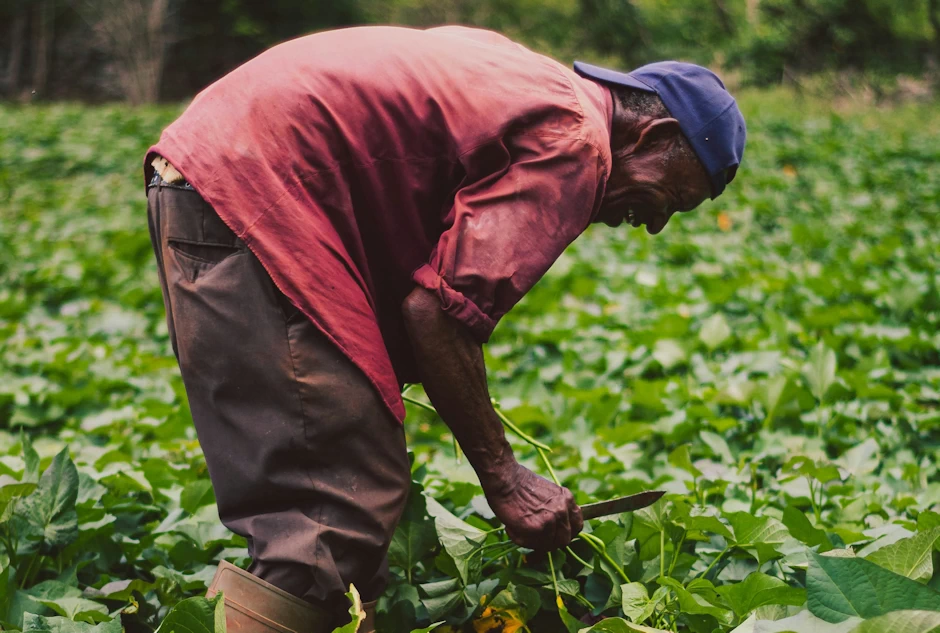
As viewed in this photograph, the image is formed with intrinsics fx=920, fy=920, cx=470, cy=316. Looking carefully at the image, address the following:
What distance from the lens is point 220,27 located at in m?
17.2

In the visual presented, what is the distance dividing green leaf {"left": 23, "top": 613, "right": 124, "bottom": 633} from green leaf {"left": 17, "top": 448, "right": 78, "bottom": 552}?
38cm

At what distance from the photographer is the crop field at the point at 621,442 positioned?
6.37 ft

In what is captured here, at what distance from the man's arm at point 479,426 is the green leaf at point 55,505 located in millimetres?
976

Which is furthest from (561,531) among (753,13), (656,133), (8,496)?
(753,13)

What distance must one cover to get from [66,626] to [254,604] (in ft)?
1.34

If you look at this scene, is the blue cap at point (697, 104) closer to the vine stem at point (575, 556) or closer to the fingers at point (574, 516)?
the fingers at point (574, 516)

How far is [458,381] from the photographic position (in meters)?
1.68

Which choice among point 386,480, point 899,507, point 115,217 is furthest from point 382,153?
point 115,217

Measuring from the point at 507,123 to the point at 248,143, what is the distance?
0.47 m

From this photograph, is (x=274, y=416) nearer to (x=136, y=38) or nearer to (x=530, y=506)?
(x=530, y=506)

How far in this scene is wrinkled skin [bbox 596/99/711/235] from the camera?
1904mm

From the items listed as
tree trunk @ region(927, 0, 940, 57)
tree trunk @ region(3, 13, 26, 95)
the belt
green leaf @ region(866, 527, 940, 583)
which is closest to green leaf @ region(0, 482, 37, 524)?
the belt

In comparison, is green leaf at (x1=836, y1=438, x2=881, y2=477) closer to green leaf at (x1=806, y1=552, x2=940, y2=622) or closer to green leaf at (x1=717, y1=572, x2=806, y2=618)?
green leaf at (x1=717, y1=572, x2=806, y2=618)

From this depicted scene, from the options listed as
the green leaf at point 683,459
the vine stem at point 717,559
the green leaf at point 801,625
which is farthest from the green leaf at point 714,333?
the green leaf at point 801,625
